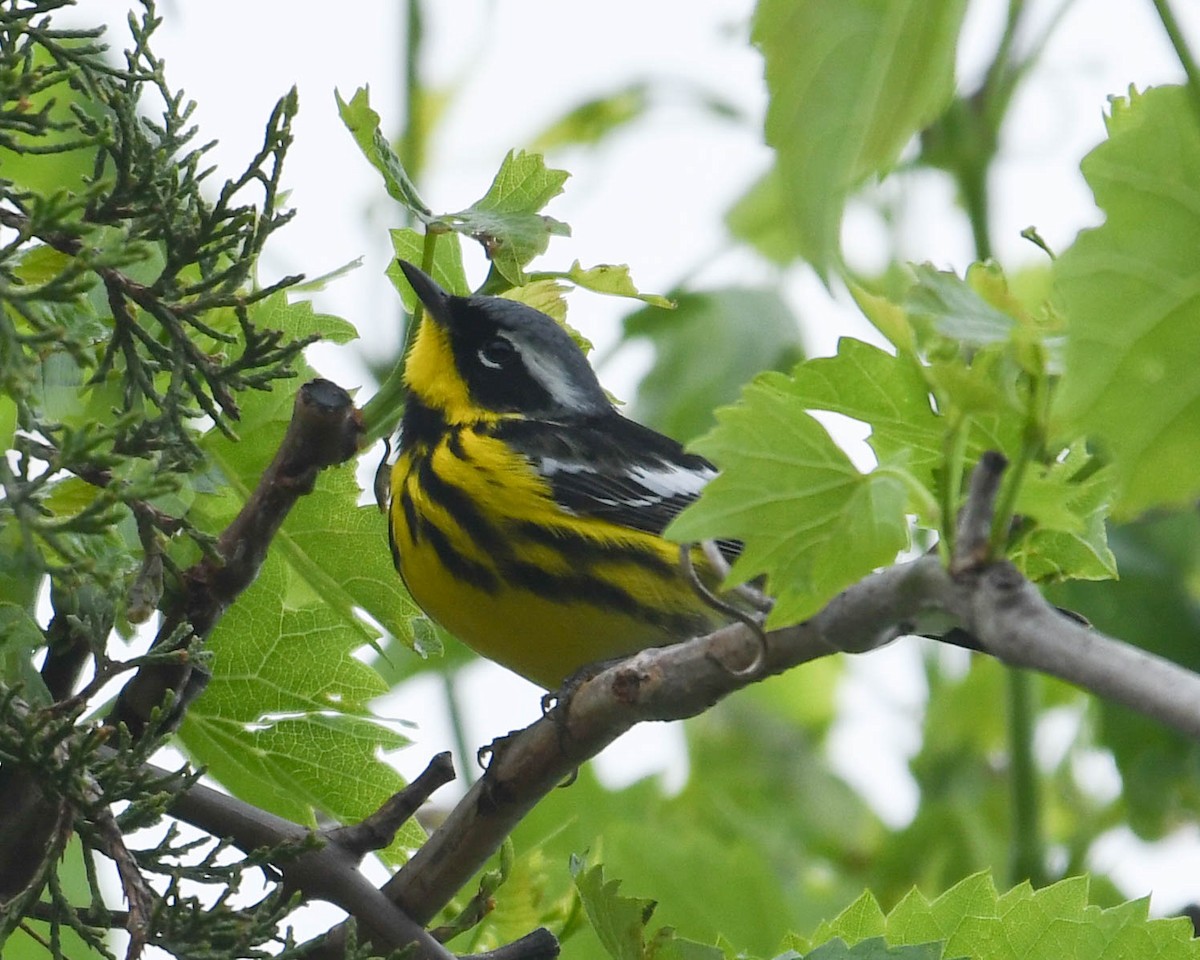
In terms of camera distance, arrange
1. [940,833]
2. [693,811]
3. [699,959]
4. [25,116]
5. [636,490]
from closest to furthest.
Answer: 1. [25,116]
2. [699,959]
3. [636,490]
4. [940,833]
5. [693,811]

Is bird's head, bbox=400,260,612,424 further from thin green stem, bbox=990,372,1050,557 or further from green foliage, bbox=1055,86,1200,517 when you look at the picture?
green foliage, bbox=1055,86,1200,517

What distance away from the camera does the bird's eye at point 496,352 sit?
3459 mm

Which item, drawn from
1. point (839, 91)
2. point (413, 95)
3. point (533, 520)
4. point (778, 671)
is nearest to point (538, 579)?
point (533, 520)

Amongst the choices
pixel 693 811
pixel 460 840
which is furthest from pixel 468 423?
pixel 460 840

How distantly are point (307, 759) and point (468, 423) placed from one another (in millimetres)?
1519

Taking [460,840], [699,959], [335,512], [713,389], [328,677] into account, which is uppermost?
[713,389]

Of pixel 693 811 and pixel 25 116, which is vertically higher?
pixel 25 116

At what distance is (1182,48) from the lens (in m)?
1.01

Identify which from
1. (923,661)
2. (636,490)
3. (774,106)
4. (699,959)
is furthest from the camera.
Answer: (923,661)

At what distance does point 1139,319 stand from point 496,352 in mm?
2635

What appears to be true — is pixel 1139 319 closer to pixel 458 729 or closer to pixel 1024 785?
pixel 458 729

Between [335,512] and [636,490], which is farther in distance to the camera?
[636,490]

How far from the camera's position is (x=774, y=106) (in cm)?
77

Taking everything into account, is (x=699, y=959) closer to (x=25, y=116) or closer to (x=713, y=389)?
(x=25, y=116)
